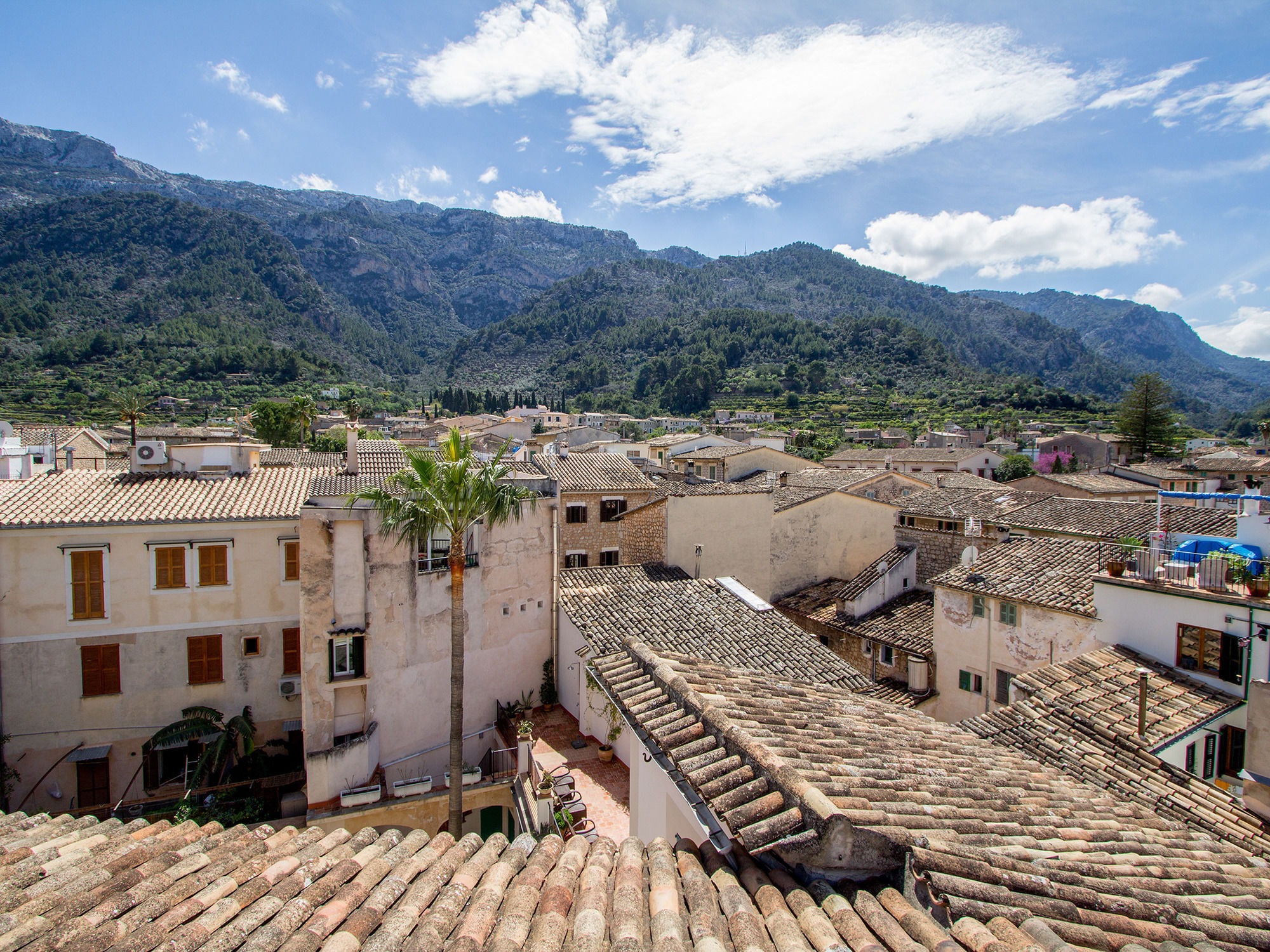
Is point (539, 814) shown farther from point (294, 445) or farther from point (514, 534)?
point (294, 445)

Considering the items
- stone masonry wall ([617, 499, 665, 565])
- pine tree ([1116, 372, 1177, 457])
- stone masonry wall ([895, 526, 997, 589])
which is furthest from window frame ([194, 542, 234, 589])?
pine tree ([1116, 372, 1177, 457])

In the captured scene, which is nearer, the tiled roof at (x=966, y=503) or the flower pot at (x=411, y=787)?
the flower pot at (x=411, y=787)

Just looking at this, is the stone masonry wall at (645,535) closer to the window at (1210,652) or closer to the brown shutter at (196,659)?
the brown shutter at (196,659)

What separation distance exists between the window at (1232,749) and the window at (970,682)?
678 cm

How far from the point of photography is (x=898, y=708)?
981 cm

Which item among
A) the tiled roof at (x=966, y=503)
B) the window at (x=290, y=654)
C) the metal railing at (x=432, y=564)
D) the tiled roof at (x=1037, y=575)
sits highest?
the tiled roof at (x=966, y=503)

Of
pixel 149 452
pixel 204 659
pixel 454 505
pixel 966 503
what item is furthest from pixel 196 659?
pixel 966 503

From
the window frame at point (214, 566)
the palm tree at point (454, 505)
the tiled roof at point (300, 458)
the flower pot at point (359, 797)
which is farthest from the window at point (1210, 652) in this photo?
the tiled roof at point (300, 458)

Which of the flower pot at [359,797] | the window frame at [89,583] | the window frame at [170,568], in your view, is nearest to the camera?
the flower pot at [359,797]

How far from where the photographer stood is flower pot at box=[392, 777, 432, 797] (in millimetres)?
14688

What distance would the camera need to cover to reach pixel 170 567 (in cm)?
1622

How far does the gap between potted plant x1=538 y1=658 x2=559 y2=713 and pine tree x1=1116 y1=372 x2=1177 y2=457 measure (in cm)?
7753

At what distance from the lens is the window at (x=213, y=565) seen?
1648 cm

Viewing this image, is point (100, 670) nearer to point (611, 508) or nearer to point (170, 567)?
point (170, 567)
